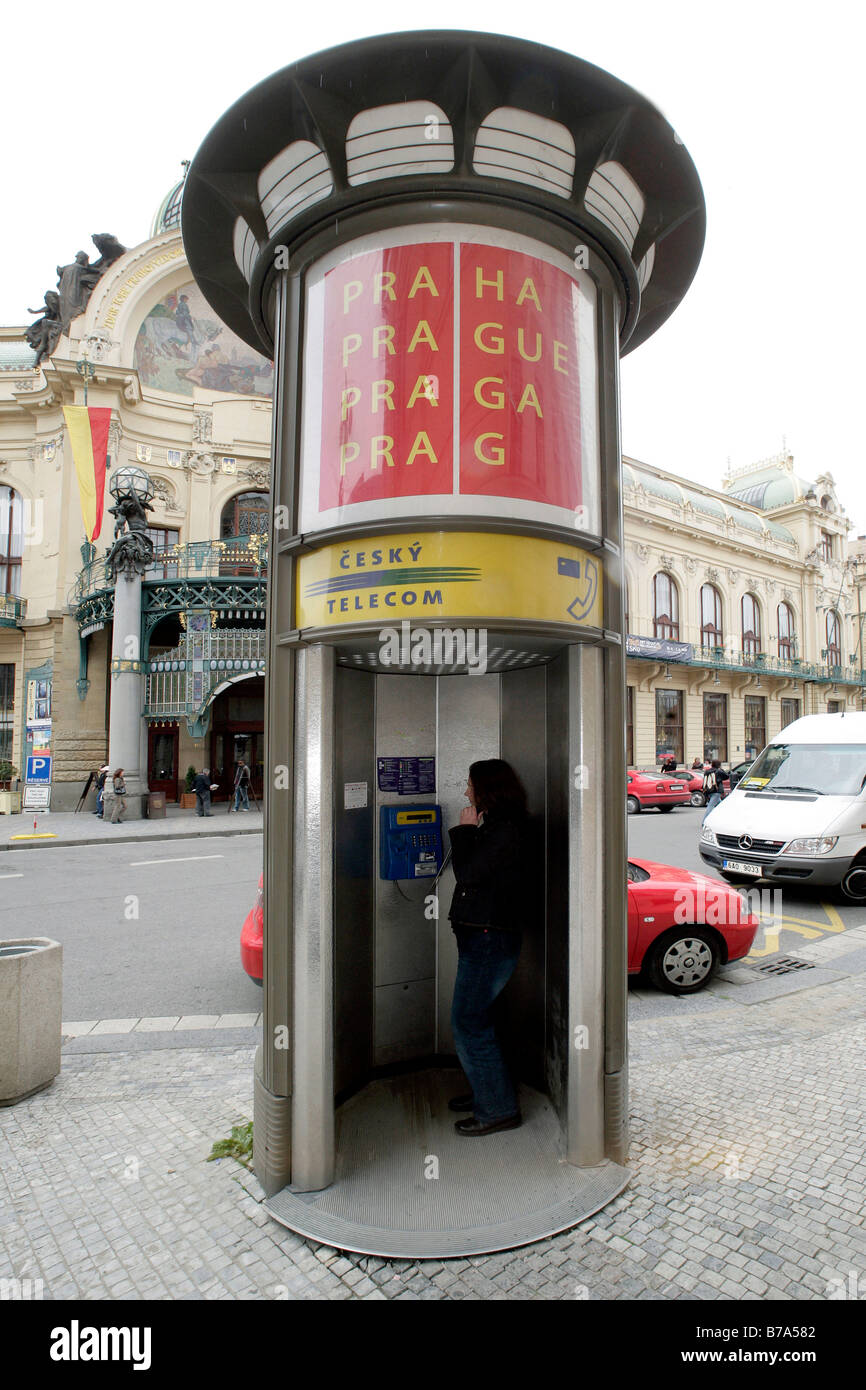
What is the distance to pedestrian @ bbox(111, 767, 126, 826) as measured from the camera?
19.8 metres

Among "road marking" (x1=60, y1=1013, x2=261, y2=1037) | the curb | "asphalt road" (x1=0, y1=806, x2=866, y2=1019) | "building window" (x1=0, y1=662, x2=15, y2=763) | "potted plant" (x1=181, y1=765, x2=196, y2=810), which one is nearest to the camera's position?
"road marking" (x1=60, y1=1013, x2=261, y2=1037)

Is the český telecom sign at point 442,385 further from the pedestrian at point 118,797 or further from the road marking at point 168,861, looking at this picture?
the pedestrian at point 118,797

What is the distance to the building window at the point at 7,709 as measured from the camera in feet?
83.6

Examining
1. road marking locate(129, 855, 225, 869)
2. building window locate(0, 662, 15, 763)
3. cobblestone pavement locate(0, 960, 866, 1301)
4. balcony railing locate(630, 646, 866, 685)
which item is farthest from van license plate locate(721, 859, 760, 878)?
building window locate(0, 662, 15, 763)

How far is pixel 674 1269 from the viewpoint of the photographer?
8.98ft

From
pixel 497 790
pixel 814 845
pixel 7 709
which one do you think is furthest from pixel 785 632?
pixel 497 790

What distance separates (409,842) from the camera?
424cm

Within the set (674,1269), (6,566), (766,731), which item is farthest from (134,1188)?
(766,731)

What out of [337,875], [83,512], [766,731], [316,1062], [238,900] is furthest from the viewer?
[766,731]

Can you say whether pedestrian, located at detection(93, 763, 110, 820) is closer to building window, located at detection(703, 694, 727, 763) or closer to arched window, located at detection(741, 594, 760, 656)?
building window, located at detection(703, 694, 727, 763)

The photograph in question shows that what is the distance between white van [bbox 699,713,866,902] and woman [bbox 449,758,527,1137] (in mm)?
6551

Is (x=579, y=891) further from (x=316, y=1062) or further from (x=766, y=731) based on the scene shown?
(x=766, y=731)

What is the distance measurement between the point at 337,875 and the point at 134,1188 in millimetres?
1624

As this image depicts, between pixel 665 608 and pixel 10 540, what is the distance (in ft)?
94.8
